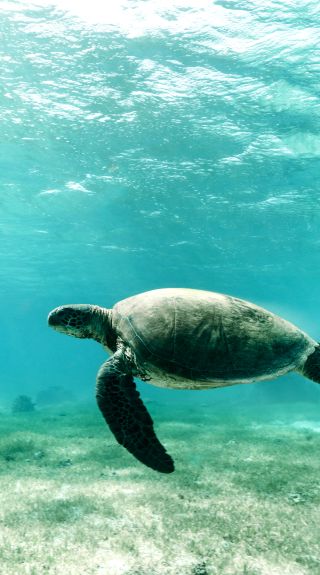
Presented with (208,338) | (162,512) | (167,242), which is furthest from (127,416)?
(167,242)

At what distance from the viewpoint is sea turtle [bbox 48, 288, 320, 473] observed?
4.45 meters

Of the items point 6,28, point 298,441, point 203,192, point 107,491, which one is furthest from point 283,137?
point 107,491

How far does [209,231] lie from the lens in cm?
2845

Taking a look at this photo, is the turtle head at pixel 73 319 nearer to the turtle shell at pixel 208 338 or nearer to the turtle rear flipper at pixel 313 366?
the turtle shell at pixel 208 338

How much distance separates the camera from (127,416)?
4441mm

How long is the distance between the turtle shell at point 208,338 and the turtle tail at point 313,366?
0.28ft

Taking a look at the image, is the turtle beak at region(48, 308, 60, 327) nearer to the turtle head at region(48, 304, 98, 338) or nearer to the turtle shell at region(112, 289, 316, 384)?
the turtle head at region(48, 304, 98, 338)

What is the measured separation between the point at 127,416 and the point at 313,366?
8.90 feet

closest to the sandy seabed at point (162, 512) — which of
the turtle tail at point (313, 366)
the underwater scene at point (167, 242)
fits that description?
the underwater scene at point (167, 242)

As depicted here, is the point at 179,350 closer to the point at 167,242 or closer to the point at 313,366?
the point at 313,366

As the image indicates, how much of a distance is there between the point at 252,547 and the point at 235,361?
2.48m

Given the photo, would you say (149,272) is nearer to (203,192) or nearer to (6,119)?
(203,192)

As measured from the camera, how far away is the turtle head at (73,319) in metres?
5.52

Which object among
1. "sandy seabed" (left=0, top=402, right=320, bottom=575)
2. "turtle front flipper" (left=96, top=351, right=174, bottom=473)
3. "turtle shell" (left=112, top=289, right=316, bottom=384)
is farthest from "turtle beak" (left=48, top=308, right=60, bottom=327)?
"sandy seabed" (left=0, top=402, right=320, bottom=575)
